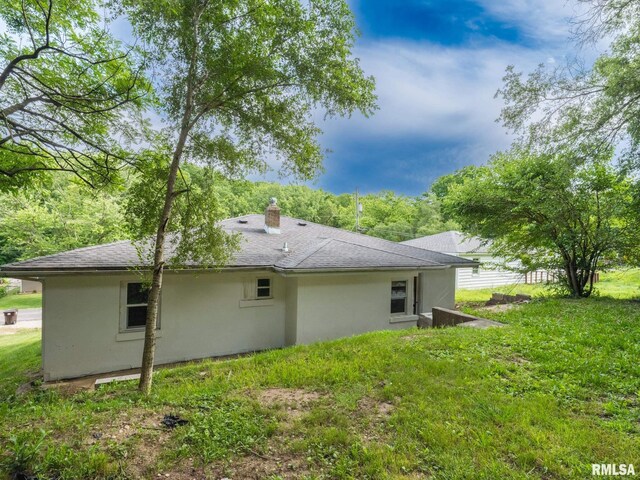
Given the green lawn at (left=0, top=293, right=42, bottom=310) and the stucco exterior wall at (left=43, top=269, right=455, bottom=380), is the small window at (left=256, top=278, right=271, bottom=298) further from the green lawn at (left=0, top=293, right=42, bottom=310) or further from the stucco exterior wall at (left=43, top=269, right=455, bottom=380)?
the green lawn at (left=0, top=293, right=42, bottom=310)

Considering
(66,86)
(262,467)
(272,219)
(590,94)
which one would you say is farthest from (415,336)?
(590,94)

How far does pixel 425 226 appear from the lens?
3444 centimetres

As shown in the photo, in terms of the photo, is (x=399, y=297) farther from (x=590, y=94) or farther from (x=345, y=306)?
(x=590, y=94)

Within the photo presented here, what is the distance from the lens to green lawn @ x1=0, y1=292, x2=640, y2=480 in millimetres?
2695

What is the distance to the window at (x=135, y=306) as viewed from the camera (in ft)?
24.7

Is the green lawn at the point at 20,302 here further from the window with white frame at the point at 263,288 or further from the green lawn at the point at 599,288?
the green lawn at the point at 599,288

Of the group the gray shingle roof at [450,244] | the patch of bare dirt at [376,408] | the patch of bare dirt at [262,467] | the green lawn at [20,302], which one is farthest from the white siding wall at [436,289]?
the green lawn at [20,302]

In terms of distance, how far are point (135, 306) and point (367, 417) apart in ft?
21.5

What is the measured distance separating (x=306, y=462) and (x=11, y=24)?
28.0 feet

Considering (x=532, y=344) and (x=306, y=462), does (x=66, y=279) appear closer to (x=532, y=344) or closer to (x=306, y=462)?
(x=306, y=462)

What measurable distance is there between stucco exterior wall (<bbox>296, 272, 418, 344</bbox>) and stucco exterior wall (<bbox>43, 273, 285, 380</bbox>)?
1.01 meters

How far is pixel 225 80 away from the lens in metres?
5.16

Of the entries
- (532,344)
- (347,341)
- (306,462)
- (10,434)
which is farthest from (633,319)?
(10,434)

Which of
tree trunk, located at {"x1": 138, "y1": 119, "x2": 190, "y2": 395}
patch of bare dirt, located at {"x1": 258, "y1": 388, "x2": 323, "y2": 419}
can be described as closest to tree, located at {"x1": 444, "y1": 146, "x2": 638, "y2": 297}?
patch of bare dirt, located at {"x1": 258, "y1": 388, "x2": 323, "y2": 419}
